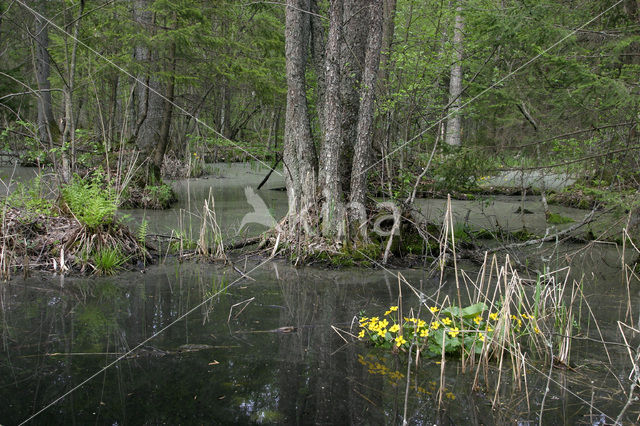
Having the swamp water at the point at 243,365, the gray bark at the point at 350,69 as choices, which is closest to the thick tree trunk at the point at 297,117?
the gray bark at the point at 350,69

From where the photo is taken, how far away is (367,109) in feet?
20.2

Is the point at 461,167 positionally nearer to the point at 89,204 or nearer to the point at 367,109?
the point at 367,109

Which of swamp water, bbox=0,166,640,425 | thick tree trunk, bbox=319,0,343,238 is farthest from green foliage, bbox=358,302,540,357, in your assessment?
thick tree trunk, bbox=319,0,343,238

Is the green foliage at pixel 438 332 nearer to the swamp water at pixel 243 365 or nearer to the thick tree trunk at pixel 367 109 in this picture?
the swamp water at pixel 243 365

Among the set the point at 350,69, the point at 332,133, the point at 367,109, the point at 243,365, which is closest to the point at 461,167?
the point at 367,109

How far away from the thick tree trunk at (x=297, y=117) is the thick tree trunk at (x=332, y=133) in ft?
1.06

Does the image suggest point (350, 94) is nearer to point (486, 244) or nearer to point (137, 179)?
point (486, 244)

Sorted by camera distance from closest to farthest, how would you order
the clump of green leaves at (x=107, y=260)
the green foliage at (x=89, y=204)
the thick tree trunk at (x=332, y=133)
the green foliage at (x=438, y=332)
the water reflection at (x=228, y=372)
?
1. the water reflection at (x=228, y=372)
2. the green foliage at (x=438, y=332)
3. the clump of green leaves at (x=107, y=260)
4. the green foliage at (x=89, y=204)
5. the thick tree trunk at (x=332, y=133)

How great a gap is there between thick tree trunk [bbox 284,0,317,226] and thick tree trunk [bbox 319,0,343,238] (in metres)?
0.32

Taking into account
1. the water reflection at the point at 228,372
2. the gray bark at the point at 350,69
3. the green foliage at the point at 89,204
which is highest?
the gray bark at the point at 350,69

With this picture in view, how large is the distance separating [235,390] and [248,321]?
119 centimetres

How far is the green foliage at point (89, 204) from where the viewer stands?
5469 mm

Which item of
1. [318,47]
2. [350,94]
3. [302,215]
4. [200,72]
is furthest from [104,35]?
[302,215]

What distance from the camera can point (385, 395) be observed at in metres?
2.95
